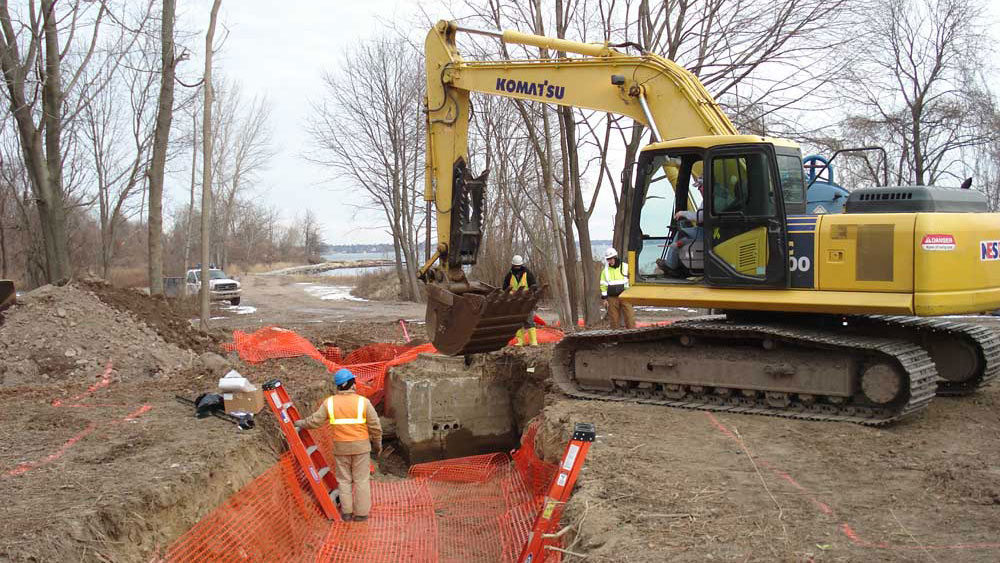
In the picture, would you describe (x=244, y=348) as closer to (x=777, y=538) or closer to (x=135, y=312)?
(x=135, y=312)

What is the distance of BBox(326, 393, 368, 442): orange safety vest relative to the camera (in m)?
7.36

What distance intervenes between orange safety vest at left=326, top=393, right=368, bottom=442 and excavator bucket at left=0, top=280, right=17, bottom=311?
6994mm

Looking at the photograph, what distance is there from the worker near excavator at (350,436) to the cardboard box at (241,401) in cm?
107

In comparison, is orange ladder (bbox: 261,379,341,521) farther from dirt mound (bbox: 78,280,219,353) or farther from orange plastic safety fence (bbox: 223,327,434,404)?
dirt mound (bbox: 78,280,219,353)

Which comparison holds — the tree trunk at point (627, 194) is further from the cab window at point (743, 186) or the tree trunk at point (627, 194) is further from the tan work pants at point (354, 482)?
the tan work pants at point (354, 482)

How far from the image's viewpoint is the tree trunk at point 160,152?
51.8 feet

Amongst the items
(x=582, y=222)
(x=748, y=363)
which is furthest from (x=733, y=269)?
(x=582, y=222)

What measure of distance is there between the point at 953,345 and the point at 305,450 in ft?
22.0

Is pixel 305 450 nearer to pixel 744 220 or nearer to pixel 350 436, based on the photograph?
pixel 350 436

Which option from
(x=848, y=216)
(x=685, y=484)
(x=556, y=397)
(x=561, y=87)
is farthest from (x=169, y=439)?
(x=848, y=216)

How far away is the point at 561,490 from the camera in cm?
521

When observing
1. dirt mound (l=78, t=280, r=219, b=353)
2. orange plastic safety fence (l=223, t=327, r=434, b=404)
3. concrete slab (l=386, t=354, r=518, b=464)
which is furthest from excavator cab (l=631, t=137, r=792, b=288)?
dirt mound (l=78, t=280, r=219, b=353)

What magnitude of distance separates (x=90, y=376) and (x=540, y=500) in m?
6.66

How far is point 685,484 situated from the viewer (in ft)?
18.9
